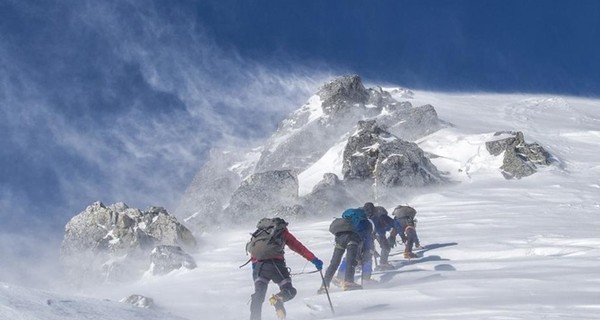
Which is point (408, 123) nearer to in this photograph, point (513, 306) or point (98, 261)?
point (98, 261)

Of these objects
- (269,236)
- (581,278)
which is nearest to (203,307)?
(269,236)

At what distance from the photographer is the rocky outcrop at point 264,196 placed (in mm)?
36656

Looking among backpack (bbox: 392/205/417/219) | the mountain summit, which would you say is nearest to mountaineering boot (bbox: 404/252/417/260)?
backpack (bbox: 392/205/417/219)

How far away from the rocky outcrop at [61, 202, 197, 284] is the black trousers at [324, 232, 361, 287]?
14305mm

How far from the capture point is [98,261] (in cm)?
3225

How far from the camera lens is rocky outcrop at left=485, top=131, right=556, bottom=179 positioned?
38.6m

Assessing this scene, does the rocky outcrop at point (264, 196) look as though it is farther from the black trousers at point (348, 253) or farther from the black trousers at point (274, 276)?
the black trousers at point (274, 276)

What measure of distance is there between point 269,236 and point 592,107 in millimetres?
62510

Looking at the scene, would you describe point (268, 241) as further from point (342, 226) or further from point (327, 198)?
point (327, 198)

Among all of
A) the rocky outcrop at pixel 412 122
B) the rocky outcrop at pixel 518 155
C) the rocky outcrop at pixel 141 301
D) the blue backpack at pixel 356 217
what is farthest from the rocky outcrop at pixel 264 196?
the blue backpack at pixel 356 217

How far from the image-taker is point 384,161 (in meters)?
38.7

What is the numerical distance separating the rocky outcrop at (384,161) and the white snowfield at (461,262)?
1.31m

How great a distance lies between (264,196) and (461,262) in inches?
817

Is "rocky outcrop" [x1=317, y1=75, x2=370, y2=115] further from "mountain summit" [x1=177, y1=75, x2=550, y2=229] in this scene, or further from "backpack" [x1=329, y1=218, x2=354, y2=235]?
"backpack" [x1=329, y1=218, x2=354, y2=235]
